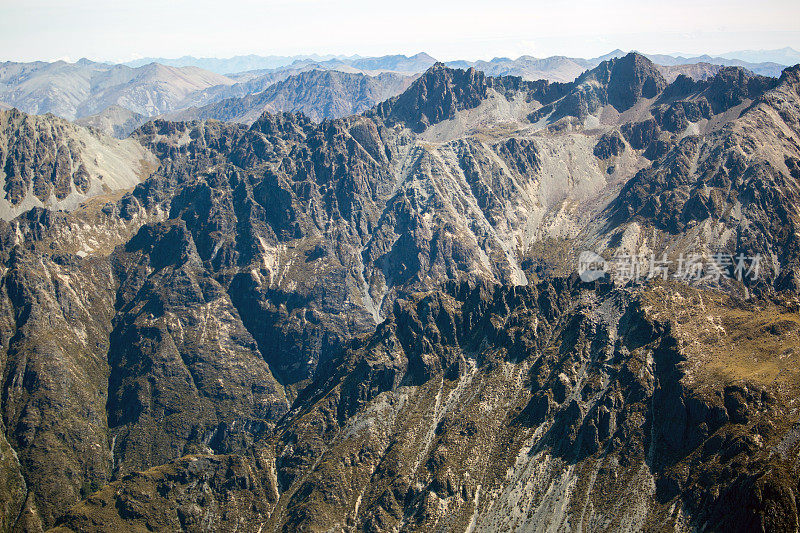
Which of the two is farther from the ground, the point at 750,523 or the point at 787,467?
the point at 787,467

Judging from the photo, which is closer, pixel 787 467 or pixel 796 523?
pixel 796 523
